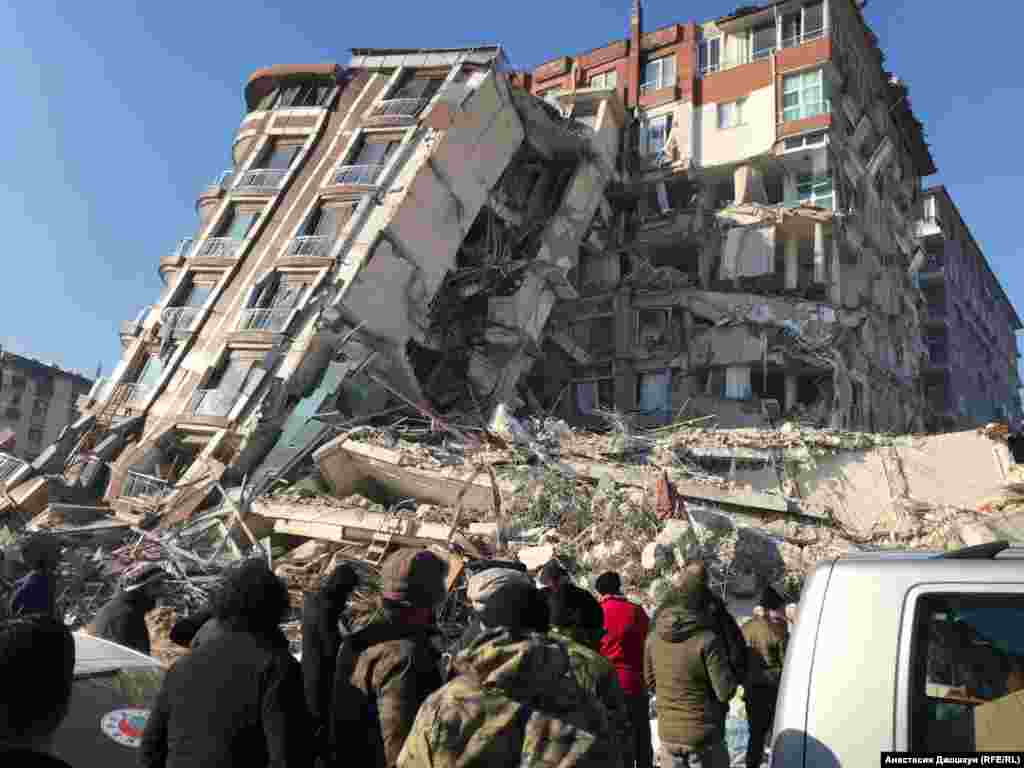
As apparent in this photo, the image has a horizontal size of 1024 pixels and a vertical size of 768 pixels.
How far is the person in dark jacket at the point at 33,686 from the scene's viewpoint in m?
1.59

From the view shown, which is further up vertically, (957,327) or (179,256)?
(957,327)

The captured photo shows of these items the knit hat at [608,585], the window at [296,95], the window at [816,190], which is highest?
the window at [816,190]

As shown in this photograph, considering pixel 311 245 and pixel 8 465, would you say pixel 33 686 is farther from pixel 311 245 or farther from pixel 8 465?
pixel 311 245

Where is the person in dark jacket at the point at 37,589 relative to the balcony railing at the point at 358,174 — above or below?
below

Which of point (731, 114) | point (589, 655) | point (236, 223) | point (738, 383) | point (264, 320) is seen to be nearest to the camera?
point (589, 655)

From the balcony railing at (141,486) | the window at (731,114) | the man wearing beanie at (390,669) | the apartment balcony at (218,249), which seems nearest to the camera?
the man wearing beanie at (390,669)

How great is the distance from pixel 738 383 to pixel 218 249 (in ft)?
58.4

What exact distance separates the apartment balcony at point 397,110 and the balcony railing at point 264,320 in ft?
25.1

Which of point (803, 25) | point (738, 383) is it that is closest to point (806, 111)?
point (803, 25)

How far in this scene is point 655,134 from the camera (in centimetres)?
3095

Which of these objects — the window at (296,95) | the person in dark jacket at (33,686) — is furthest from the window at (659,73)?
the person in dark jacket at (33,686)

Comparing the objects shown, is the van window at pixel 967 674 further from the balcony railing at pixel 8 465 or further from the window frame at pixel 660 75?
the window frame at pixel 660 75

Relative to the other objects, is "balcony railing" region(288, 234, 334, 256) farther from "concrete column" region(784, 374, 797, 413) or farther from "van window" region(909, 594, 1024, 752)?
"van window" region(909, 594, 1024, 752)

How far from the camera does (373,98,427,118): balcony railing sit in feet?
78.6
